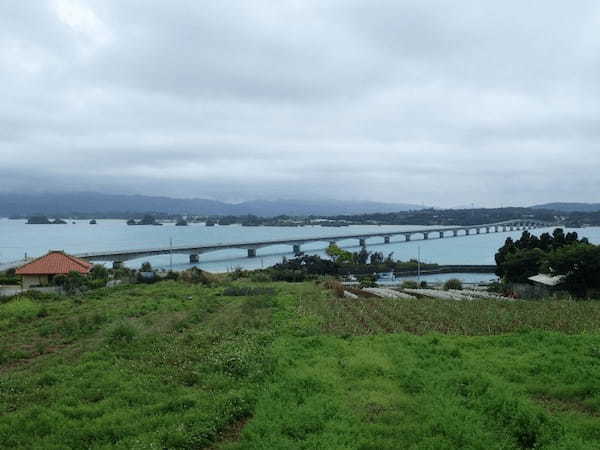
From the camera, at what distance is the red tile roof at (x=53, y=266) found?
3225cm

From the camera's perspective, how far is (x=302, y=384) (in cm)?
818

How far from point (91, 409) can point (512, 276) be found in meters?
35.4

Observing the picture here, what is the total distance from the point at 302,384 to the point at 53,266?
29714 millimetres

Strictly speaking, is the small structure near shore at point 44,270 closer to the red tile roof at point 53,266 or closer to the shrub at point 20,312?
the red tile roof at point 53,266

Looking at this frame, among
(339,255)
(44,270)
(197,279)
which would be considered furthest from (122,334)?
(339,255)

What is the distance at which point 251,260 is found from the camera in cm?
7856

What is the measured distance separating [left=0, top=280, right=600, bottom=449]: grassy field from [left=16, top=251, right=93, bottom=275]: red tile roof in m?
18.8

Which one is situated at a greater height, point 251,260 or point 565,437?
point 565,437

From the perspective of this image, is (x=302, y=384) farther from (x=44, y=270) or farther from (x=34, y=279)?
(x=34, y=279)

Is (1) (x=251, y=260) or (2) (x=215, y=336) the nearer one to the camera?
(2) (x=215, y=336)

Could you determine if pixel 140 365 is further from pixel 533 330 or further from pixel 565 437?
pixel 533 330

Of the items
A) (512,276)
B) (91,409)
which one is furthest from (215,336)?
(512,276)

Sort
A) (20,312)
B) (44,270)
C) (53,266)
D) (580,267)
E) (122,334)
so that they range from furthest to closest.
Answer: (53,266)
(44,270)
(580,267)
(20,312)
(122,334)

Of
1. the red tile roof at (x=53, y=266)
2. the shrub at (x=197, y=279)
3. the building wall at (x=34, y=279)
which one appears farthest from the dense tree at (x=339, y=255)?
the building wall at (x=34, y=279)
